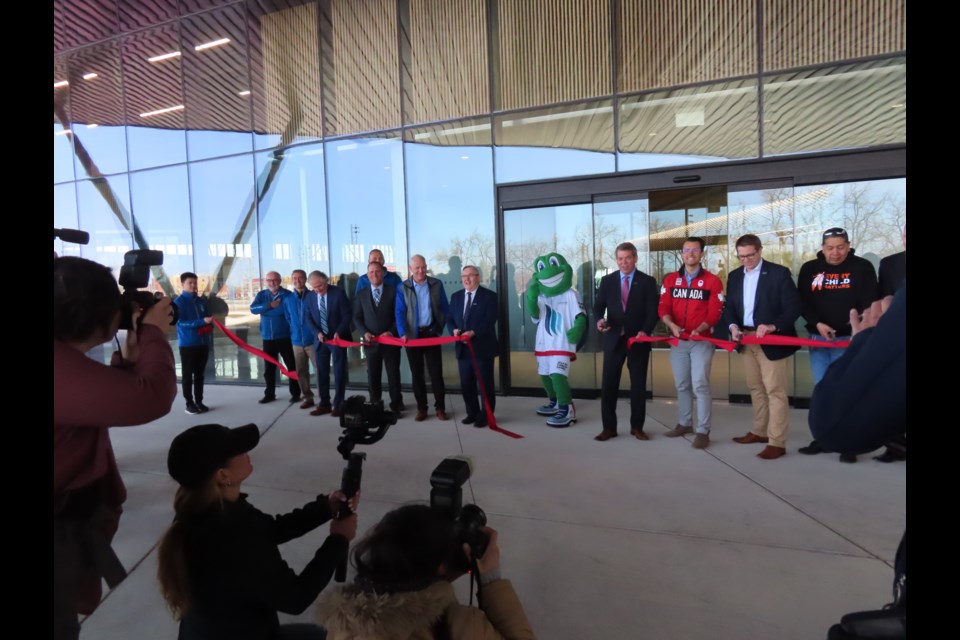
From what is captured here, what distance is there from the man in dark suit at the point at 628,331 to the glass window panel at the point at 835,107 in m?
2.49

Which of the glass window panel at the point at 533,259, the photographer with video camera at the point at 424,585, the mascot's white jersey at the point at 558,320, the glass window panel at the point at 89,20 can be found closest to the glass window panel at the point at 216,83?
the glass window panel at the point at 89,20

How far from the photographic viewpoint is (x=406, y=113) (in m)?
8.01

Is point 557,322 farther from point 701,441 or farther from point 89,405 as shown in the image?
point 89,405

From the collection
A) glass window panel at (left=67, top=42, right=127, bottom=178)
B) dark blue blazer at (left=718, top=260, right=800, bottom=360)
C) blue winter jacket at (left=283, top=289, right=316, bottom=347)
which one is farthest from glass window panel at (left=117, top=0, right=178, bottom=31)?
dark blue blazer at (left=718, top=260, right=800, bottom=360)

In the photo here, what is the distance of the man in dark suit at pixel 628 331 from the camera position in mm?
5309

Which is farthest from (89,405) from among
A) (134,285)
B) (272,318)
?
(272,318)

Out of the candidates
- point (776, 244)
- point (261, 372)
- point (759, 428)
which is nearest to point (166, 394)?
point (759, 428)

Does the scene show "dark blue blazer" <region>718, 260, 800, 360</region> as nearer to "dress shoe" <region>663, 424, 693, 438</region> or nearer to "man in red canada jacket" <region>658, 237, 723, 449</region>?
"man in red canada jacket" <region>658, 237, 723, 449</region>

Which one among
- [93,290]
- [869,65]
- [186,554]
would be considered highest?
[869,65]

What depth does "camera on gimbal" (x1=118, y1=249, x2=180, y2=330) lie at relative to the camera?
4.79 feet

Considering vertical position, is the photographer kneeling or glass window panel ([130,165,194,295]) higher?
glass window panel ([130,165,194,295])

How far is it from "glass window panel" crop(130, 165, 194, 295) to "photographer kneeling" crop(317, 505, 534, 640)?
9.74 meters
